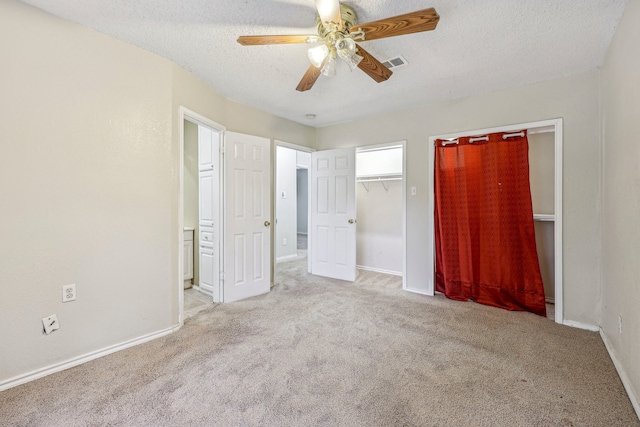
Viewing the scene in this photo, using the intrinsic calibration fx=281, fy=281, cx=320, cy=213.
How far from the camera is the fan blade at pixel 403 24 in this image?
1488 mm

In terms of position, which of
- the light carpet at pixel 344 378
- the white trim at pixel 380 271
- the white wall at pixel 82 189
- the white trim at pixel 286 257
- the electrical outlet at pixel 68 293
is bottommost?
the light carpet at pixel 344 378

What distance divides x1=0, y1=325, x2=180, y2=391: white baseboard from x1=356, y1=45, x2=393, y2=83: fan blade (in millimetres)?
2740

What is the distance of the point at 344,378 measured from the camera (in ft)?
6.15

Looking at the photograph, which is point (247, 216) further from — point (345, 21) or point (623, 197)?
point (623, 197)

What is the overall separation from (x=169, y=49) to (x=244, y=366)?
2.55 metres

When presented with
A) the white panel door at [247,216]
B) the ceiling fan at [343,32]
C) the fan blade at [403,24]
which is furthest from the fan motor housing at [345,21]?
the white panel door at [247,216]

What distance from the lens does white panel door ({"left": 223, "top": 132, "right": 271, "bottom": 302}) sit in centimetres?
329

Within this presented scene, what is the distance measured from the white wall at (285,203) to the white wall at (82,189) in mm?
3170

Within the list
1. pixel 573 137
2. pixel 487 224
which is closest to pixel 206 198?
pixel 487 224

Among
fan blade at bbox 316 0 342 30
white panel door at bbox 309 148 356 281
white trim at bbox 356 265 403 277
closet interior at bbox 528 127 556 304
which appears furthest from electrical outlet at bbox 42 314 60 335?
closet interior at bbox 528 127 556 304

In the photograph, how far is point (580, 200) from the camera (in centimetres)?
263

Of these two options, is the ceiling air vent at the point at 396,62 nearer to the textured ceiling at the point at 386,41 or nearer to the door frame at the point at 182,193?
the textured ceiling at the point at 386,41

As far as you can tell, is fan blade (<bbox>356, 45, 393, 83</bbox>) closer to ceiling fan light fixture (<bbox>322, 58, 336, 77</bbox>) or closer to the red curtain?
ceiling fan light fixture (<bbox>322, 58, 336, 77</bbox>)

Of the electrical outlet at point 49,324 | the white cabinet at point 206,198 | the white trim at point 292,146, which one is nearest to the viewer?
the electrical outlet at point 49,324
